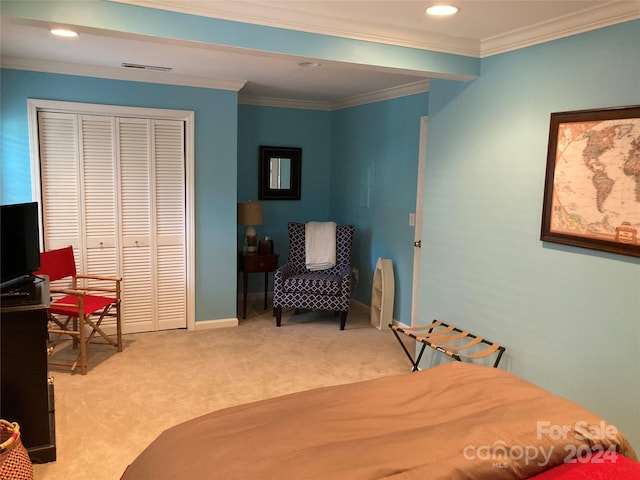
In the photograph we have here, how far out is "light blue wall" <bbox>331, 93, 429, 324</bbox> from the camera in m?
4.89

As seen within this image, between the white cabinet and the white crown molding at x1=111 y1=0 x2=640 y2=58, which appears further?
the white cabinet

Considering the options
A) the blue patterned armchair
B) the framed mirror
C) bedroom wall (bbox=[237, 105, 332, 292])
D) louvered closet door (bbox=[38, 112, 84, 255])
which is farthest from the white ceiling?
the blue patterned armchair

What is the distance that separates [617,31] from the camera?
2426 millimetres

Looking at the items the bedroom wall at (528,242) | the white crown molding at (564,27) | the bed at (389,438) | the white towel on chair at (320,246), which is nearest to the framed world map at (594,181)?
the bedroom wall at (528,242)

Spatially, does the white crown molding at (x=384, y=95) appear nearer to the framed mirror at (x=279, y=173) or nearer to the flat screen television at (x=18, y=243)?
the framed mirror at (x=279, y=173)

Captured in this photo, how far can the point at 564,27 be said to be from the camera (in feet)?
8.68

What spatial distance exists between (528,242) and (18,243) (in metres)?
3.03

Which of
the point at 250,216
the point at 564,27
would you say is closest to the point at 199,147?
the point at 250,216

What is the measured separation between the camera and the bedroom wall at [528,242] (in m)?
2.45

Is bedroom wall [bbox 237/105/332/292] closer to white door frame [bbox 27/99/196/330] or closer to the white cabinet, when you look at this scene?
white door frame [bbox 27/99/196/330]

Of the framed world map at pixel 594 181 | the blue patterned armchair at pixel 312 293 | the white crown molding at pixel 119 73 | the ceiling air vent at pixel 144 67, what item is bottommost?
the blue patterned armchair at pixel 312 293

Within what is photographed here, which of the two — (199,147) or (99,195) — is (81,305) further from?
(199,147)

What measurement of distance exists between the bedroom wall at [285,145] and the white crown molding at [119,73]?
3.59 feet

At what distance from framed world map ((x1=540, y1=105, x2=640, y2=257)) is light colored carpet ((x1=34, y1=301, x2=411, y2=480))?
1.89 meters
